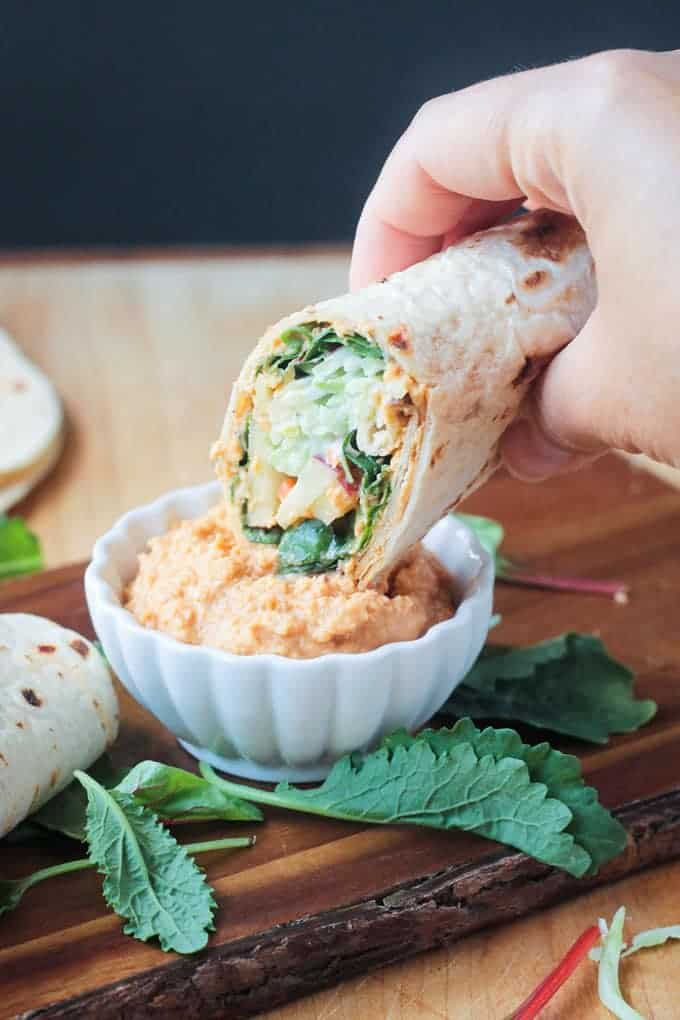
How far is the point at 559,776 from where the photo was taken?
2.32 meters

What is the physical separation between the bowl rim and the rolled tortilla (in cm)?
14

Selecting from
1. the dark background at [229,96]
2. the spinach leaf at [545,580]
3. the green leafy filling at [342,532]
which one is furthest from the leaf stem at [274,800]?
the dark background at [229,96]

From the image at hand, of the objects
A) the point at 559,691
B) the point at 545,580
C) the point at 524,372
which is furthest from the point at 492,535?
the point at 524,372

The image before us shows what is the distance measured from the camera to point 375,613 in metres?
2.35

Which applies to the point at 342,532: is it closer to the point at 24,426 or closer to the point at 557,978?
the point at 557,978

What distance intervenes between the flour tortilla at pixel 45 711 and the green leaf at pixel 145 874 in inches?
2.8

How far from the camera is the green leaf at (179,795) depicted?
2.31 meters

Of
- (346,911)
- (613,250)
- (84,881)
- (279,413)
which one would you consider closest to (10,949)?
(84,881)

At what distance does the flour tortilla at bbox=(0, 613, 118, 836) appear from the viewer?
7.26ft

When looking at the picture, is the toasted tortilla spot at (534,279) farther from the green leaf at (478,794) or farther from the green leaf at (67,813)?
the green leaf at (67,813)

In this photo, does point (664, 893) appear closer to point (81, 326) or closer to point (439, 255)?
point (439, 255)

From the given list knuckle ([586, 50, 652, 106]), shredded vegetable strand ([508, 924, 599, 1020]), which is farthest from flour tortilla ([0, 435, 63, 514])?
knuckle ([586, 50, 652, 106])

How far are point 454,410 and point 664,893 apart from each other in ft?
2.85

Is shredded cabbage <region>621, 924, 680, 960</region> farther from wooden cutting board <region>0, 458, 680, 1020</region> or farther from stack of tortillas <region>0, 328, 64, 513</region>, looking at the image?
stack of tortillas <region>0, 328, 64, 513</region>
